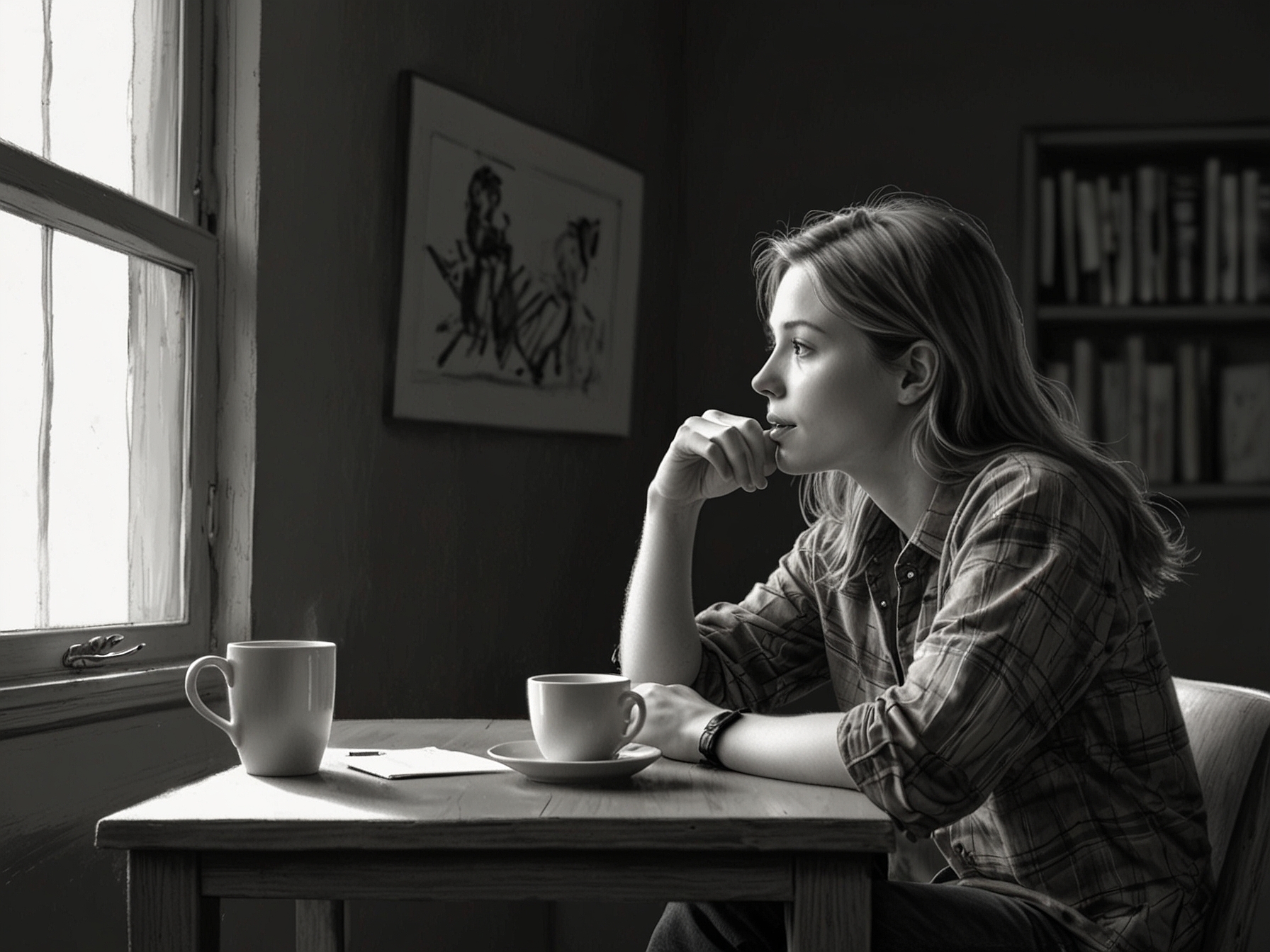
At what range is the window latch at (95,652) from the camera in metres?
1.52

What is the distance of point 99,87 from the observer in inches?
65.0

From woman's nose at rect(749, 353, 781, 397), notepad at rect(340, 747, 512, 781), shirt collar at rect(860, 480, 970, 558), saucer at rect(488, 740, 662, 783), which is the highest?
woman's nose at rect(749, 353, 781, 397)

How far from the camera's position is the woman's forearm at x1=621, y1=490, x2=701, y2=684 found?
1.48 m

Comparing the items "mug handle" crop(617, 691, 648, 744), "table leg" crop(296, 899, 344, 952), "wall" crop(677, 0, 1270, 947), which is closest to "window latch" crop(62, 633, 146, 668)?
"table leg" crop(296, 899, 344, 952)

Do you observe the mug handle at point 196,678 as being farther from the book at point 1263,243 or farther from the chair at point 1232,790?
the book at point 1263,243

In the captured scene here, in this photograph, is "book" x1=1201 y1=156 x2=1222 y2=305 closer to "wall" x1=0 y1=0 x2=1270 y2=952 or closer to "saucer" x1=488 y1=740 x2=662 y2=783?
"wall" x1=0 y1=0 x2=1270 y2=952

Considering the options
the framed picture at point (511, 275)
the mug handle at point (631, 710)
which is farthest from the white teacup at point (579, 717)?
the framed picture at point (511, 275)

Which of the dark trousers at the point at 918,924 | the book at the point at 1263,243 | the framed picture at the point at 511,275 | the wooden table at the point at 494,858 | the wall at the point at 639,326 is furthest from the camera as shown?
the book at the point at 1263,243

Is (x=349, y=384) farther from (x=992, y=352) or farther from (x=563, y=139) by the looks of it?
(x=992, y=352)

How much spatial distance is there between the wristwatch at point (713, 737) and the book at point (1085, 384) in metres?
2.27

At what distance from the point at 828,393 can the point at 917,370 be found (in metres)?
0.10

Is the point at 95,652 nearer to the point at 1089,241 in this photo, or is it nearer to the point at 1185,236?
the point at 1089,241

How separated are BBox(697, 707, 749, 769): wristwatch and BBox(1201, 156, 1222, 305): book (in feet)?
7.99

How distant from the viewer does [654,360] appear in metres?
3.22
